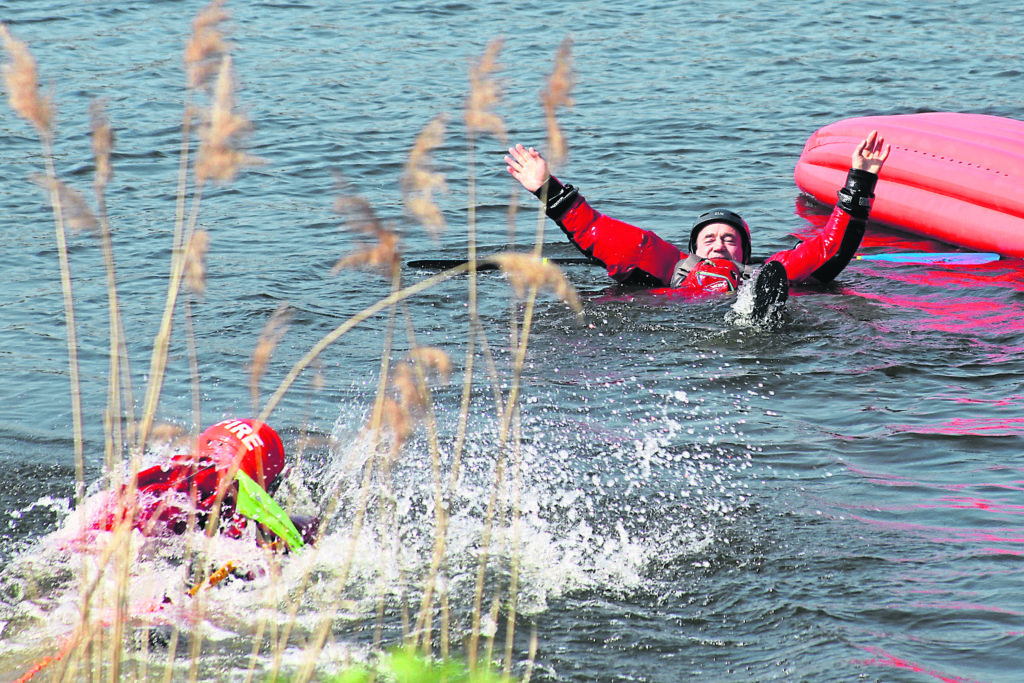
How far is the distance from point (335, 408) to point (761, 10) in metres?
12.7

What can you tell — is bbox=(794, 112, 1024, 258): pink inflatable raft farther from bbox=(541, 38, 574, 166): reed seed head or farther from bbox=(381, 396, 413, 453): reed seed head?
bbox=(381, 396, 413, 453): reed seed head

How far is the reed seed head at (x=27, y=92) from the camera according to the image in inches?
87.5

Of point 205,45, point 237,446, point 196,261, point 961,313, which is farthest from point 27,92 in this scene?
point 961,313

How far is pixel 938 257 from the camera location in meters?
7.97

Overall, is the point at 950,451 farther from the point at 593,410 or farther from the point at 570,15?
the point at 570,15

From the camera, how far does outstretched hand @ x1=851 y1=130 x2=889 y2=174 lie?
698 centimetres

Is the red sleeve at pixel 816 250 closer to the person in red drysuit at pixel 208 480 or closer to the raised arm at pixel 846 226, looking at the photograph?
the raised arm at pixel 846 226

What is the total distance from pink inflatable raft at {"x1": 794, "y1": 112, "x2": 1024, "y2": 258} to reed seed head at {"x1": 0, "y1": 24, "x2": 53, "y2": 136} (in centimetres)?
712

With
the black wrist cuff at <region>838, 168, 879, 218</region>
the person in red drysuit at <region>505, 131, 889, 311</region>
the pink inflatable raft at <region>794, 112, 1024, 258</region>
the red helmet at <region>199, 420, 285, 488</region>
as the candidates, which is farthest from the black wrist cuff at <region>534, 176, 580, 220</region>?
the red helmet at <region>199, 420, 285, 488</region>

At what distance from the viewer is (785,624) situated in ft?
12.1

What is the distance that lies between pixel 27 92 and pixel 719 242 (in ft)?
18.4

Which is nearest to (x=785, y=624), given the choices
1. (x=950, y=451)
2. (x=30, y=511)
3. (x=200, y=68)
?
(x=950, y=451)

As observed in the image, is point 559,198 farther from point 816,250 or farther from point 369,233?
point 369,233

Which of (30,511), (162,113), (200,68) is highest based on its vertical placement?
(200,68)
